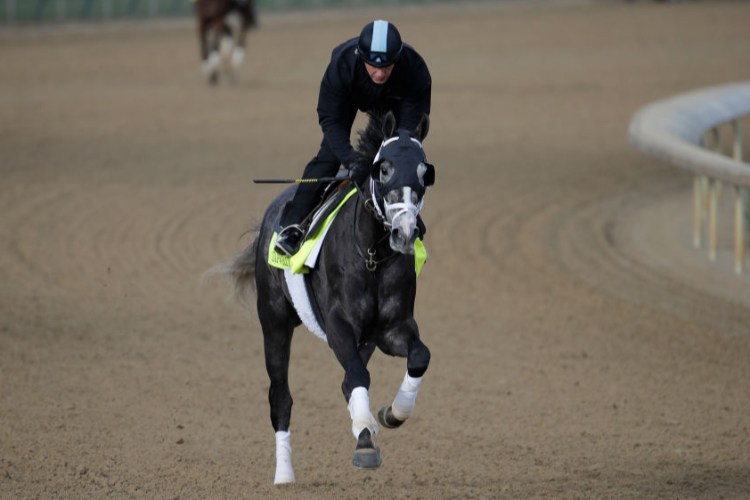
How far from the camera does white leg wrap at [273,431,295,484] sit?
646 cm

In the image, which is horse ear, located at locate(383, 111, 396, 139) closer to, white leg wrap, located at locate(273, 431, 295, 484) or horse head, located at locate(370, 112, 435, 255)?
horse head, located at locate(370, 112, 435, 255)

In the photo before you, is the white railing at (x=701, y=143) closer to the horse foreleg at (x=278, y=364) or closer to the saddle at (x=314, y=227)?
the saddle at (x=314, y=227)

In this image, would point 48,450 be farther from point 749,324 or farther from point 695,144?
point 695,144

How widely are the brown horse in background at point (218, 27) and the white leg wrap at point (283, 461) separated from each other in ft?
56.3

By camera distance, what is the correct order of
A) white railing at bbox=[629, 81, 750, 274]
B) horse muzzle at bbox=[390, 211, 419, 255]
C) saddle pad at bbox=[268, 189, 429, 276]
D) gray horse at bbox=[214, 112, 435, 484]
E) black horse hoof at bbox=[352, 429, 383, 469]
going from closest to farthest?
1. horse muzzle at bbox=[390, 211, 419, 255]
2. gray horse at bbox=[214, 112, 435, 484]
3. black horse hoof at bbox=[352, 429, 383, 469]
4. saddle pad at bbox=[268, 189, 429, 276]
5. white railing at bbox=[629, 81, 750, 274]

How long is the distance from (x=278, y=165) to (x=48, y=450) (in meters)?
9.26

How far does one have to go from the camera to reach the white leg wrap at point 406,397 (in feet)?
18.5

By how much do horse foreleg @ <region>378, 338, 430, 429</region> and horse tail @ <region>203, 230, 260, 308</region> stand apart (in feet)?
6.31

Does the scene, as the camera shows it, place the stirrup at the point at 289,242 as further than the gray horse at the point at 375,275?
Yes

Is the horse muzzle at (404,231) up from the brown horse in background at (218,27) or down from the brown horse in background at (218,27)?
up

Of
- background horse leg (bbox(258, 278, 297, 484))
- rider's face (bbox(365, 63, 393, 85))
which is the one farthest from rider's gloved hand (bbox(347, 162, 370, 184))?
background horse leg (bbox(258, 278, 297, 484))

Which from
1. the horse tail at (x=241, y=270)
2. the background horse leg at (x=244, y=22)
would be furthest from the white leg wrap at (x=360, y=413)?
the background horse leg at (x=244, y=22)

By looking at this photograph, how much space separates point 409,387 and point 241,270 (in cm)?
220

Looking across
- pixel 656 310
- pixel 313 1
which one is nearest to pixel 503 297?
pixel 656 310
